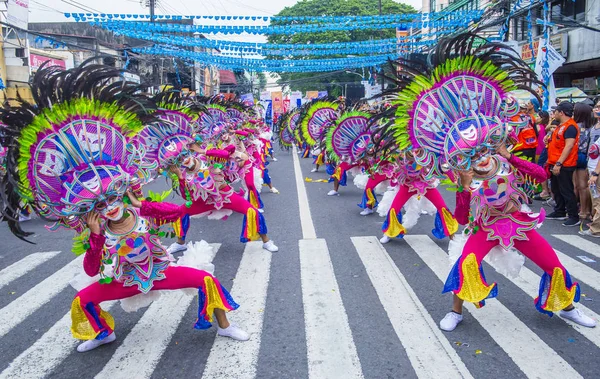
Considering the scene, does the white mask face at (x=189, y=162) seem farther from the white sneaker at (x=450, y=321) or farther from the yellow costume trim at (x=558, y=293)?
the yellow costume trim at (x=558, y=293)

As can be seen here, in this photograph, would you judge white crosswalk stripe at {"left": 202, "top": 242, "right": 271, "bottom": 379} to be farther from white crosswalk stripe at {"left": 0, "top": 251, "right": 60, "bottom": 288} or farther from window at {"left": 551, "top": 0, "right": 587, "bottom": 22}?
window at {"left": 551, "top": 0, "right": 587, "bottom": 22}

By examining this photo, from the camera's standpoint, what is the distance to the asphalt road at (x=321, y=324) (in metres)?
3.59

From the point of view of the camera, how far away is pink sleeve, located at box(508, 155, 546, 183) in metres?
3.82

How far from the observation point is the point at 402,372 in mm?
3465

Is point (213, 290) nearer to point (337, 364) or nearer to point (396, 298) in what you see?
point (337, 364)

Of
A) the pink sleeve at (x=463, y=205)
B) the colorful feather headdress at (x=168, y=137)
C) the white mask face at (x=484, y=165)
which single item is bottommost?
the pink sleeve at (x=463, y=205)

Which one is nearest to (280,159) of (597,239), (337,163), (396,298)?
(337,163)

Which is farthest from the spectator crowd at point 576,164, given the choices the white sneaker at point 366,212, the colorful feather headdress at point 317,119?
the colorful feather headdress at point 317,119

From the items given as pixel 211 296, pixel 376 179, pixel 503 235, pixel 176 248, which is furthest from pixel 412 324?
pixel 376 179

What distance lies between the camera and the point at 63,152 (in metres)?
3.48

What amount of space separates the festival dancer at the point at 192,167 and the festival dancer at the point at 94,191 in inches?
81.6

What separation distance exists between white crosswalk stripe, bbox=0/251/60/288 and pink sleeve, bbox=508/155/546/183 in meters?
5.43

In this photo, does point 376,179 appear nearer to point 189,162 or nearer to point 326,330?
point 189,162

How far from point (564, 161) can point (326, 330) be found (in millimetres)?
5282
